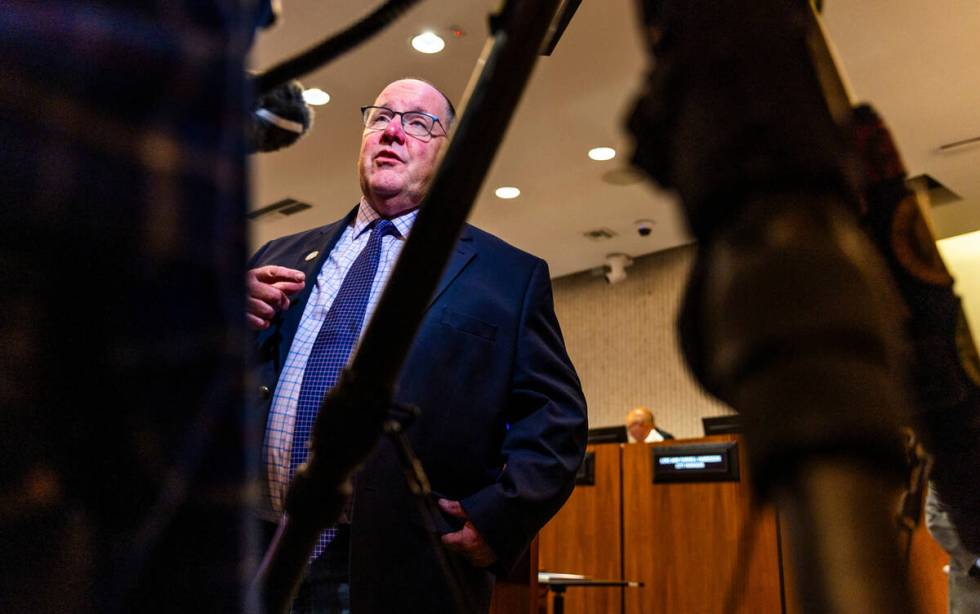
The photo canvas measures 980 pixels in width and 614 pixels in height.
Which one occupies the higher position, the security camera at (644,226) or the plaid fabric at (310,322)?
the security camera at (644,226)

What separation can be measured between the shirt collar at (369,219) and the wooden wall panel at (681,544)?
3078 millimetres

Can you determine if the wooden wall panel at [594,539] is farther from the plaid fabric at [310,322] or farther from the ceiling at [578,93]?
the plaid fabric at [310,322]

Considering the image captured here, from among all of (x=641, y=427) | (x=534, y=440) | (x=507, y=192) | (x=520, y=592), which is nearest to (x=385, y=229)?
(x=534, y=440)

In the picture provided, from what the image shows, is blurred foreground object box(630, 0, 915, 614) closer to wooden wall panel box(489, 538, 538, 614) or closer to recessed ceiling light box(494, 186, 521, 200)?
wooden wall panel box(489, 538, 538, 614)

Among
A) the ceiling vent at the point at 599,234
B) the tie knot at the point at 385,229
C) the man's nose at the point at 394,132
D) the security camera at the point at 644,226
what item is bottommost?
the tie knot at the point at 385,229

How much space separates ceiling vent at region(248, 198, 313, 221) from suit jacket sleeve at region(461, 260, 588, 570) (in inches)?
211

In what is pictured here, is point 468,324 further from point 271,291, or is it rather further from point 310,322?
point 271,291

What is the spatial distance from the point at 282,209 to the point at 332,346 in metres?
5.68

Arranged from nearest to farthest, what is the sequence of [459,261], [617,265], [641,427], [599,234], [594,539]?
[459,261] < [594,539] < [641,427] < [599,234] < [617,265]

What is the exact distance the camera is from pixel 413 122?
5.65 feet

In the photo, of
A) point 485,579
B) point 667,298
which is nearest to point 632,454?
point 667,298

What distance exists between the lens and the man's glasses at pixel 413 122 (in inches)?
67.5

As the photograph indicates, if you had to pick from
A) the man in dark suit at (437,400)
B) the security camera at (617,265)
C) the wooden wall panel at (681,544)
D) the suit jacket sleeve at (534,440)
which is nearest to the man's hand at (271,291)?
the man in dark suit at (437,400)

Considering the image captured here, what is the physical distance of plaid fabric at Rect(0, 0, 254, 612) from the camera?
0.22 metres
